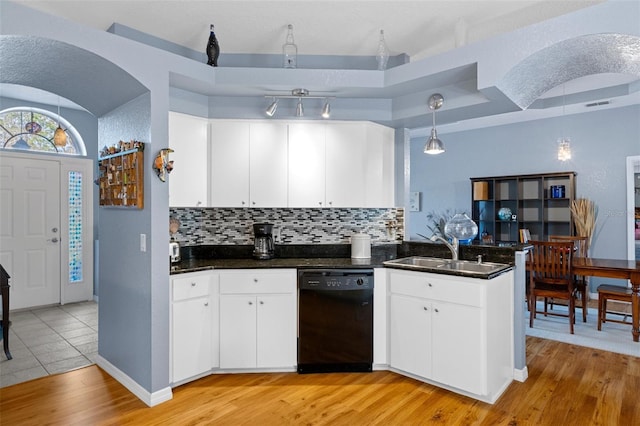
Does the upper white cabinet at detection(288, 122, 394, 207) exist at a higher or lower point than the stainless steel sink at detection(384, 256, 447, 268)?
higher

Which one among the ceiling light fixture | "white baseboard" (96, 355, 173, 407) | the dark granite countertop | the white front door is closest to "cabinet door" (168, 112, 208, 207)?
the dark granite countertop

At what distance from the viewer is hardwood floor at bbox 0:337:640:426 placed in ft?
8.15

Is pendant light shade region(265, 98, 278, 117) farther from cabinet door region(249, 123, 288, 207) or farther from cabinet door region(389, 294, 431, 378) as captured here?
cabinet door region(389, 294, 431, 378)

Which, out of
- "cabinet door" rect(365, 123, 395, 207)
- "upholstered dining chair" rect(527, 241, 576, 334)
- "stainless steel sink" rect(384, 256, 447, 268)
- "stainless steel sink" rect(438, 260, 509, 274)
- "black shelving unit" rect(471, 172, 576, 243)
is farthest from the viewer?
"black shelving unit" rect(471, 172, 576, 243)

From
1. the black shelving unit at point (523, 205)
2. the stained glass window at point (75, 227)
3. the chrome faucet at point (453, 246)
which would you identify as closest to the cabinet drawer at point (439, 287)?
the chrome faucet at point (453, 246)

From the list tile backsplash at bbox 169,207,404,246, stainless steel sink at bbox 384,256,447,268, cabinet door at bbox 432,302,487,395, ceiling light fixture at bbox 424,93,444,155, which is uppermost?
ceiling light fixture at bbox 424,93,444,155

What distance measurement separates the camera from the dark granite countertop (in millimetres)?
3104

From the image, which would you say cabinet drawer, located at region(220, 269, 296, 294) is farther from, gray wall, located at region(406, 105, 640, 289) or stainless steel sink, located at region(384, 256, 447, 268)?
gray wall, located at region(406, 105, 640, 289)

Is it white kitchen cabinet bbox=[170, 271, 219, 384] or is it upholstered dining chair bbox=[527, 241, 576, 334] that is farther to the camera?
upholstered dining chair bbox=[527, 241, 576, 334]

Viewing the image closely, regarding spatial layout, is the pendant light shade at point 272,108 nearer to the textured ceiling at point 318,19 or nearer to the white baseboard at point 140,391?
the textured ceiling at point 318,19

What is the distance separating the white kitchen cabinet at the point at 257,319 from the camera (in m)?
3.07

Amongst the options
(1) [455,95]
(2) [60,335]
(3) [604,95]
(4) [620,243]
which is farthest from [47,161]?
(4) [620,243]

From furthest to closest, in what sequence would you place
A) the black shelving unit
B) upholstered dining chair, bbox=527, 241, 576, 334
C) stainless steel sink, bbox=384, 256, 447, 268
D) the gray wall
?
the black shelving unit < the gray wall < upholstered dining chair, bbox=527, 241, 576, 334 < stainless steel sink, bbox=384, 256, 447, 268

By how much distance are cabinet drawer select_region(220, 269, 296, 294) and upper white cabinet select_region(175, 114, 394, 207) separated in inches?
26.6
